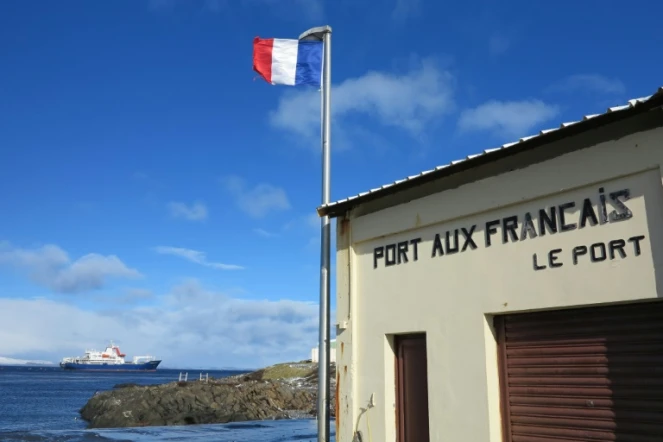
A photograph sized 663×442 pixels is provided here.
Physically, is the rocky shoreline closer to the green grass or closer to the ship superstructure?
the green grass

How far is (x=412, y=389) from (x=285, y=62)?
699 centimetres

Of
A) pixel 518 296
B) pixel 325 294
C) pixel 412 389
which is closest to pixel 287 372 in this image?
pixel 325 294

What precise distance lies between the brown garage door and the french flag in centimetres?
666

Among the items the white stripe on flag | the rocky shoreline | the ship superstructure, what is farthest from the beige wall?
the ship superstructure

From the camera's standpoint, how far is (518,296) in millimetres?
7059

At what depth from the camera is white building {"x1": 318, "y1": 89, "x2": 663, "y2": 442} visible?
6.12 m

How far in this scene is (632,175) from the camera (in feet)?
20.5

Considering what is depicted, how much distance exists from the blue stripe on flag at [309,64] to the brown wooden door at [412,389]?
227 inches

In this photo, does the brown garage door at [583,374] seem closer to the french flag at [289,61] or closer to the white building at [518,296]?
the white building at [518,296]

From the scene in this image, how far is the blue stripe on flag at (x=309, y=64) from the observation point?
11758mm

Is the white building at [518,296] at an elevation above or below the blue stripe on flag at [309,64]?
below

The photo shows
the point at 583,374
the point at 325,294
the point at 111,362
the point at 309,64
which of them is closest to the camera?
the point at 583,374

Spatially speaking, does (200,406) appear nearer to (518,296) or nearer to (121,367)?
(518,296)

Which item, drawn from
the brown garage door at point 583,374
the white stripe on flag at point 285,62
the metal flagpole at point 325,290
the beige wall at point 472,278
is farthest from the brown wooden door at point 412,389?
the white stripe on flag at point 285,62
